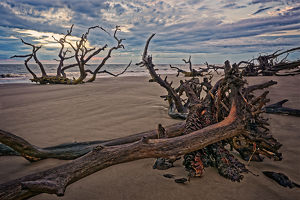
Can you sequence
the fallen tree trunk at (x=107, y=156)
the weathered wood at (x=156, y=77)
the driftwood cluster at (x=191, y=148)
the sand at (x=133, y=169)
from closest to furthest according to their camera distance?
the fallen tree trunk at (x=107, y=156)
the driftwood cluster at (x=191, y=148)
the sand at (x=133, y=169)
the weathered wood at (x=156, y=77)

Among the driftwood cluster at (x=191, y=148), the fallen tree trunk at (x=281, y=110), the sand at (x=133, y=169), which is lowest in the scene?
the sand at (x=133, y=169)

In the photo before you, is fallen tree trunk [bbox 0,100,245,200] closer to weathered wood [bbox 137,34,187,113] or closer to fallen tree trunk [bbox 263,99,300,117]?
weathered wood [bbox 137,34,187,113]

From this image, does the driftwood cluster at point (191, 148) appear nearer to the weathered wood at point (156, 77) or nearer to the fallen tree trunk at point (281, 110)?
the weathered wood at point (156, 77)

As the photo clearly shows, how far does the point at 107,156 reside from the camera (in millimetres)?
1222

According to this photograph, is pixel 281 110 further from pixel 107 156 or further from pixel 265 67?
pixel 265 67

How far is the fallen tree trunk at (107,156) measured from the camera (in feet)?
3.21

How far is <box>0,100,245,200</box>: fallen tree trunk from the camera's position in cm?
98

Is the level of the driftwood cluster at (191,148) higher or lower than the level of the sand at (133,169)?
higher

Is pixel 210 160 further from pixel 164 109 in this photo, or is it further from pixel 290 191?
pixel 164 109

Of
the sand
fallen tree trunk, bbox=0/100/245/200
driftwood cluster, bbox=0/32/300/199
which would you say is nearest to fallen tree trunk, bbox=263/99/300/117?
the sand

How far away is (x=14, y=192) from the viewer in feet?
3.22

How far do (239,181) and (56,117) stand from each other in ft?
12.7

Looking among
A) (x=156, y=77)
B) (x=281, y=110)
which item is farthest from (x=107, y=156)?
(x=281, y=110)

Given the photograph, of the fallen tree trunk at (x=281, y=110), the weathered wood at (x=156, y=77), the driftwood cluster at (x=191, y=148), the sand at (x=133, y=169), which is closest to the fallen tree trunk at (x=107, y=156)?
the driftwood cluster at (x=191, y=148)
